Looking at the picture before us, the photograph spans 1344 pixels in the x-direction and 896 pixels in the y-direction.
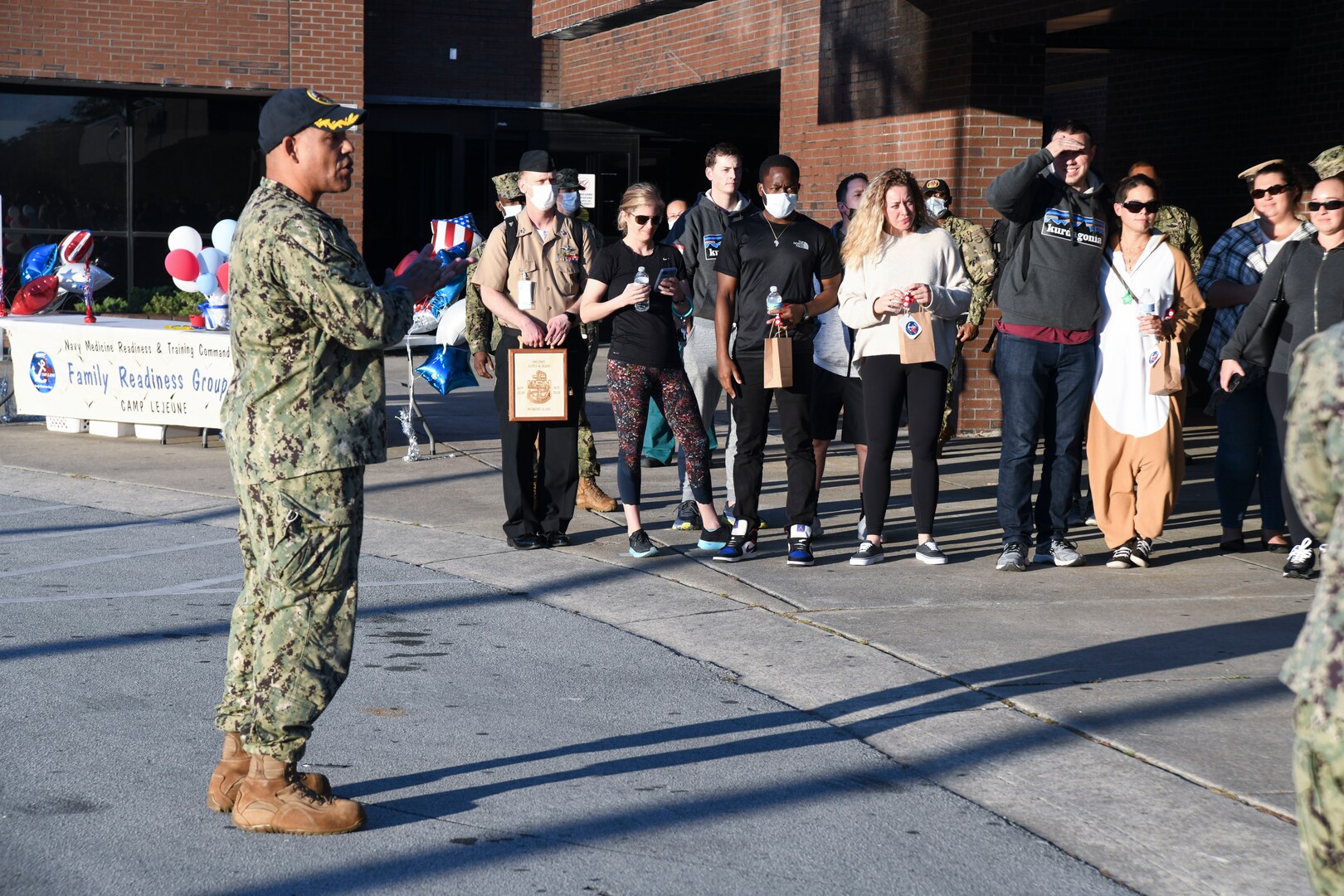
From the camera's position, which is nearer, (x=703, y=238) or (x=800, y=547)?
(x=800, y=547)

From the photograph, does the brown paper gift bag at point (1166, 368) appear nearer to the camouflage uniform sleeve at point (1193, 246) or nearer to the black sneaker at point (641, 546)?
the camouflage uniform sleeve at point (1193, 246)

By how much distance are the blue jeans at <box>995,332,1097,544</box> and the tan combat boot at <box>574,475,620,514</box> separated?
2.69 meters

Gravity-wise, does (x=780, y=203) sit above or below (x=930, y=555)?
above

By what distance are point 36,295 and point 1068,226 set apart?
10.0 metres

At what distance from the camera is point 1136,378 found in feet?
25.7

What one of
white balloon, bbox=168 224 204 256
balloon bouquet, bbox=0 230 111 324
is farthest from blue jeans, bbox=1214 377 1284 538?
balloon bouquet, bbox=0 230 111 324

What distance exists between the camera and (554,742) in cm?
516

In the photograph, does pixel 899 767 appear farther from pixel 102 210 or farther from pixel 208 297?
pixel 102 210

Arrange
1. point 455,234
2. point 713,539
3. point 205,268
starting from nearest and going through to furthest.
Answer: point 713,539, point 455,234, point 205,268

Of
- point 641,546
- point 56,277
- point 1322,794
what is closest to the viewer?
point 1322,794

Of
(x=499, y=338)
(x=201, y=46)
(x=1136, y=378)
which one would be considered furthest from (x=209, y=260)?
(x=201, y=46)

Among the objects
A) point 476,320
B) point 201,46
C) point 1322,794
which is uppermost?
point 201,46

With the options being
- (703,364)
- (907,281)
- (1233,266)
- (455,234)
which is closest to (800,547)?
(703,364)

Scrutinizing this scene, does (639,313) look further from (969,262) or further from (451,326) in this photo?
(451,326)
